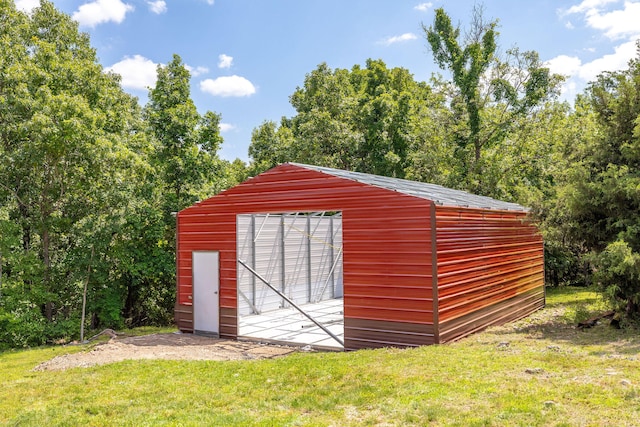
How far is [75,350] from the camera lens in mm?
10211

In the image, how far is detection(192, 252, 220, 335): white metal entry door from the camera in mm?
10688

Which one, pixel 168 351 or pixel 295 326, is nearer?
pixel 168 351

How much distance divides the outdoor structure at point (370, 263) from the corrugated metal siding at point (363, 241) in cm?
2

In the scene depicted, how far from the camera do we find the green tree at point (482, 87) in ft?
62.8

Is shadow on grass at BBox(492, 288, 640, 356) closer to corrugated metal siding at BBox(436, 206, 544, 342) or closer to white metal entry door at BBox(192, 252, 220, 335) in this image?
corrugated metal siding at BBox(436, 206, 544, 342)

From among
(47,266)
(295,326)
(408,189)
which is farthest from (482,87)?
(47,266)

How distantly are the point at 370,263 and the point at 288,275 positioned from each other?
23.3ft

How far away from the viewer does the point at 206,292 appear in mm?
10867

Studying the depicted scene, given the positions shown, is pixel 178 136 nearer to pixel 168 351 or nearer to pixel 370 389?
pixel 168 351

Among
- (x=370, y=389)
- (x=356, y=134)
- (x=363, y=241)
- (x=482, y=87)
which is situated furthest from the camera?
(x=482, y=87)

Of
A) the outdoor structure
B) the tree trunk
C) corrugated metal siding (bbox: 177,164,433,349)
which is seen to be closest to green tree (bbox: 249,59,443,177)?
the outdoor structure

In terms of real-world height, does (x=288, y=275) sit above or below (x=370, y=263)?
below

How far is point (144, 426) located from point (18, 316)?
→ 29.1ft

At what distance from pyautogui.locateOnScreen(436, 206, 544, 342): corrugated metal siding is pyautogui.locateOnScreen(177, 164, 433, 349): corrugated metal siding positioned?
40 centimetres
